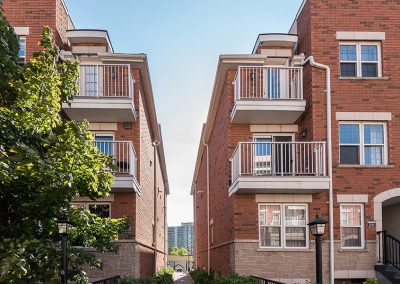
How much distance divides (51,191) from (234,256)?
938 centimetres

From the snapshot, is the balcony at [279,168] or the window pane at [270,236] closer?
the balcony at [279,168]

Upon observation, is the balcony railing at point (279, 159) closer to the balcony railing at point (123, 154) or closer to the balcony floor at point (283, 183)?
the balcony floor at point (283, 183)

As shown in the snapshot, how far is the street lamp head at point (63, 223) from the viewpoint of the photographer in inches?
313

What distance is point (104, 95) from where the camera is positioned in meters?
16.4

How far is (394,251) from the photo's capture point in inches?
591

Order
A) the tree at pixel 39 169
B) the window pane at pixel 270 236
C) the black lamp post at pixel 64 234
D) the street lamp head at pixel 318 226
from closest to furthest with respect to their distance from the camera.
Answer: the tree at pixel 39 169 < the black lamp post at pixel 64 234 < the street lamp head at pixel 318 226 < the window pane at pixel 270 236

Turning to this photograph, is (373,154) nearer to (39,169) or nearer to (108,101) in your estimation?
(108,101)

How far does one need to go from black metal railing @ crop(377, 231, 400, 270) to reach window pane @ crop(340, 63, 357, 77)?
5263 mm

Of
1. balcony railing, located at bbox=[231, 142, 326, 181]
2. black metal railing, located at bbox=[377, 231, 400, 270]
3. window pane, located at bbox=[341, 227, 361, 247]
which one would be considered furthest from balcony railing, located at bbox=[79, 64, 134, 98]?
black metal railing, located at bbox=[377, 231, 400, 270]

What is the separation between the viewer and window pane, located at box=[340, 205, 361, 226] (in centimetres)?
1559

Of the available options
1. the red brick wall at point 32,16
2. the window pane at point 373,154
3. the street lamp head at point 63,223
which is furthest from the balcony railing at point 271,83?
the street lamp head at point 63,223

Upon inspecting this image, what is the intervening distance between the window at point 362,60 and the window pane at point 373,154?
2.47m

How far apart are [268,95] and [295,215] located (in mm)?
4066

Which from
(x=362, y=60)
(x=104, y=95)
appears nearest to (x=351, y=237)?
(x=362, y=60)
